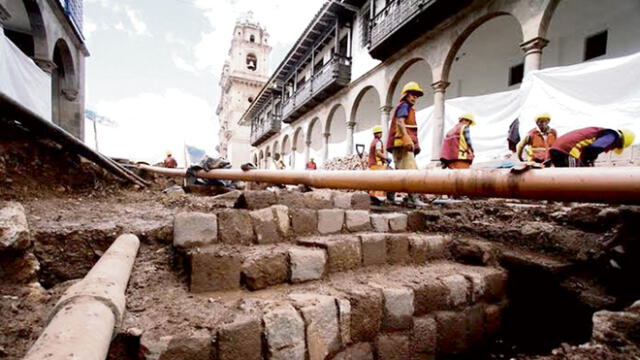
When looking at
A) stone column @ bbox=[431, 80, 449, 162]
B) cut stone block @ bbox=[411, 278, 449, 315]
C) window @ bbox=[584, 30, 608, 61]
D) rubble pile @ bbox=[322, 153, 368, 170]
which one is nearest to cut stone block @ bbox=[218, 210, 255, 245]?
cut stone block @ bbox=[411, 278, 449, 315]

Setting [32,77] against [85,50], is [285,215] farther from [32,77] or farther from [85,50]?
[85,50]

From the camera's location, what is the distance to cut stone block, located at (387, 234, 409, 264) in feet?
7.83

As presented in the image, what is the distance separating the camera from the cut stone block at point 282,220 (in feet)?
7.11

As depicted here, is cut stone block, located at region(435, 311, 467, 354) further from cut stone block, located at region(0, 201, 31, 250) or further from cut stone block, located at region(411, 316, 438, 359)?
cut stone block, located at region(0, 201, 31, 250)

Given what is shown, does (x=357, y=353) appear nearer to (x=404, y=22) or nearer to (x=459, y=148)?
(x=459, y=148)

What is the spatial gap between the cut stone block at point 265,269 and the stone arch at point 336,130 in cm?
1175

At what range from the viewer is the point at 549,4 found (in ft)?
19.0

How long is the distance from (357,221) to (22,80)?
24.8 ft

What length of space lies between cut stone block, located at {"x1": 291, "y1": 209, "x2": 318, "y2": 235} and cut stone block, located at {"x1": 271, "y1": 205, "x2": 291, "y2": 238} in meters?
0.04

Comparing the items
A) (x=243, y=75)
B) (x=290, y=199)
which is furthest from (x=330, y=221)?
(x=243, y=75)

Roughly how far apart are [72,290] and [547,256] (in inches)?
123

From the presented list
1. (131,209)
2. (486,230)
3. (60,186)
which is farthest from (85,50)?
(486,230)

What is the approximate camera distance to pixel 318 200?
2762 millimetres

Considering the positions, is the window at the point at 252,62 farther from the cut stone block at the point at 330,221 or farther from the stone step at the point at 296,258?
the stone step at the point at 296,258
